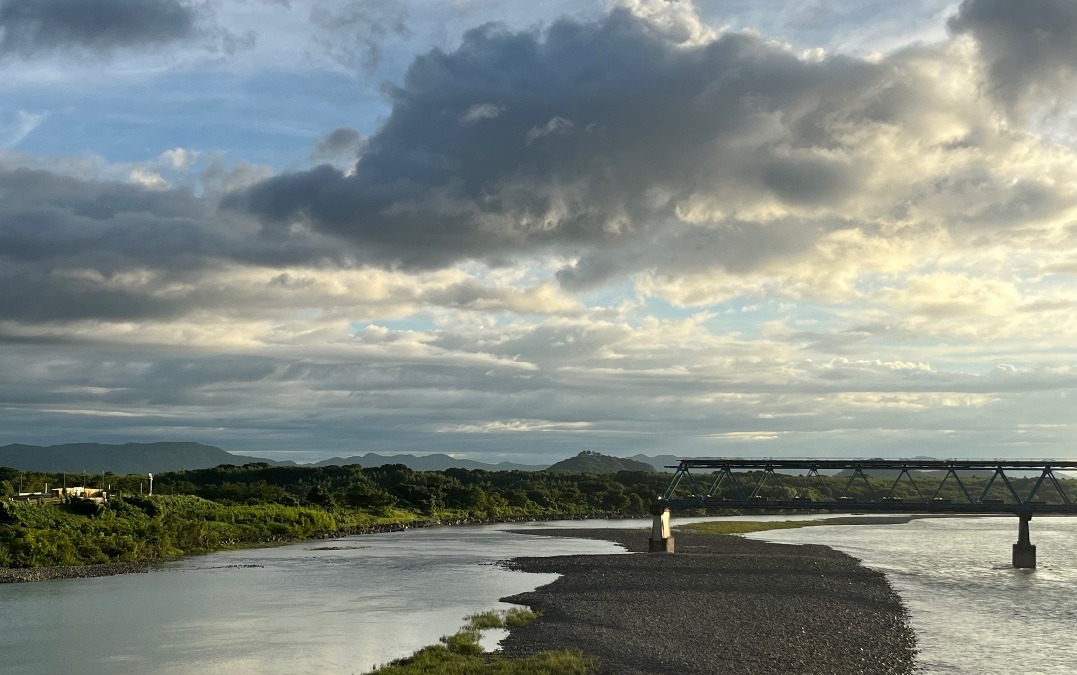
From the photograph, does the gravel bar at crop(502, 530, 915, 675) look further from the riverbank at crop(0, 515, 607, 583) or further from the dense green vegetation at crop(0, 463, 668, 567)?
the dense green vegetation at crop(0, 463, 668, 567)

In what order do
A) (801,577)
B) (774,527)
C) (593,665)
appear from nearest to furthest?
(593,665)
(801,577)
(774,527)

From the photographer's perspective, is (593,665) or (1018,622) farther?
(1018,622)

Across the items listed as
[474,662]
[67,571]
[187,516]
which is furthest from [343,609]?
[187,516]

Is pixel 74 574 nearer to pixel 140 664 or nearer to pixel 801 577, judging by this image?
pixel 140 664

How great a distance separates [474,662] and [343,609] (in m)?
22.0

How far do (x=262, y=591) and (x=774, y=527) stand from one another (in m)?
106

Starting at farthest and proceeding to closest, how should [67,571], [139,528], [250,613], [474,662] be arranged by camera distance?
1. [139,528]
2. [67,571]
3. [250,613]
4. [474,662]

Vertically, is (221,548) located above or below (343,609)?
below

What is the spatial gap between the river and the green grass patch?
3595 cm

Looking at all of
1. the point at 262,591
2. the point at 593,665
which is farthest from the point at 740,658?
the point at 262,591

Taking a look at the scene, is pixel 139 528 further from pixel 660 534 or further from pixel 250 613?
pixel 660 534

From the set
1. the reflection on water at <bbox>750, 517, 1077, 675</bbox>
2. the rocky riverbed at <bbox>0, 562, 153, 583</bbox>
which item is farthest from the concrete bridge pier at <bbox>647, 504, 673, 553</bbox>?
the rocky riverbed at <bbox>0, 562, 153, 583</bbox>

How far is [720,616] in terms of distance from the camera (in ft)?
184

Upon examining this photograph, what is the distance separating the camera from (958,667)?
42.8 meters
